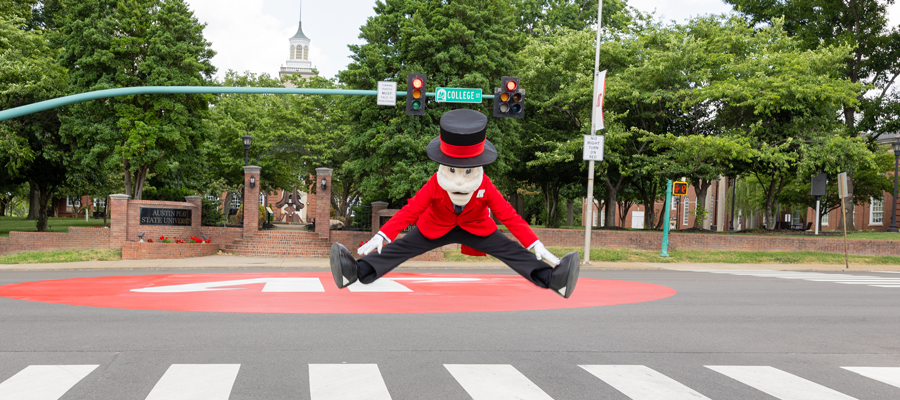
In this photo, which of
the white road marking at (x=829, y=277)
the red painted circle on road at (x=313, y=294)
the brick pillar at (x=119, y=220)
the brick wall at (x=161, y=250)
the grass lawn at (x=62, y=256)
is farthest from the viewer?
the brick pillar at (x=119, y=220)

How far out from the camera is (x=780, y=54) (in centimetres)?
2669

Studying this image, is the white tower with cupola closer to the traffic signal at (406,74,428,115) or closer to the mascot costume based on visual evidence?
the traffic signal at (406,74,428,115)

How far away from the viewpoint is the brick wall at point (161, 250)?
22.0 metres

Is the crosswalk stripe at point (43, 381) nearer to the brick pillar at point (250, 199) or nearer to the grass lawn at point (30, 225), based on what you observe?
the brick pillar at point (250, 199)

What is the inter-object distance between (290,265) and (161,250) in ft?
18.6

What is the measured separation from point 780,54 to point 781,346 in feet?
72.8

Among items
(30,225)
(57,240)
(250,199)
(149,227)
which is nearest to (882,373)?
(250,199)

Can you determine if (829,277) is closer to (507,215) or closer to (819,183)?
(819,183)

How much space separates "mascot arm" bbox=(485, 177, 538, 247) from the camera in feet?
14.4

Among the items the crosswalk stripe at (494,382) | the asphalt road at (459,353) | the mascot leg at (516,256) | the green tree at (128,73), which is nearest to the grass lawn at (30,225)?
the green tree at (128,73)

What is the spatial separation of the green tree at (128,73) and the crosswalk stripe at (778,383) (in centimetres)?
2370

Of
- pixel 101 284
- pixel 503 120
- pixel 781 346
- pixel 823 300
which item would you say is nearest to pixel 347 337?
pixel 781 346

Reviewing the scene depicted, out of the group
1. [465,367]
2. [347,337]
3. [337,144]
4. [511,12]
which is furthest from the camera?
[337,144]

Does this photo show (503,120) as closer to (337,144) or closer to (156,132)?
(337,144)
